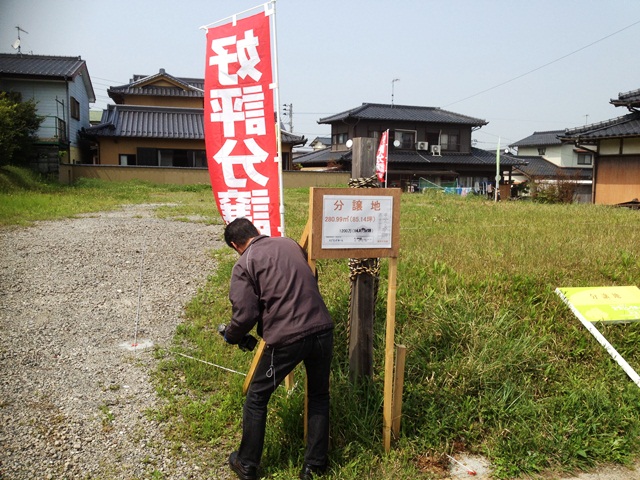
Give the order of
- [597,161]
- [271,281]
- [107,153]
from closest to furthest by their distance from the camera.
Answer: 1. [271,281]
2. [597,161]
3. [107,153]

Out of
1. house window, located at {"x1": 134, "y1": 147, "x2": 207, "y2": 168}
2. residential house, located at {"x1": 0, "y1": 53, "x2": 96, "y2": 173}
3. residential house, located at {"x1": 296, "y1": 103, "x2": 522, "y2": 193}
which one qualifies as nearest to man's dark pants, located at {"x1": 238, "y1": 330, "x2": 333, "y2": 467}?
residential house, located at {"x1": 0, "y1": 53, "x2": 96, "y2": 173}

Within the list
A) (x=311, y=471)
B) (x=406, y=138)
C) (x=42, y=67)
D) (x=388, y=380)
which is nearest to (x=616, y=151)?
(x=406, y=138)

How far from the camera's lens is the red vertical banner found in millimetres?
4609

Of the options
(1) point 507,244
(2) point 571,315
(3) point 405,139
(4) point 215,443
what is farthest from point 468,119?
(4) point 215,443

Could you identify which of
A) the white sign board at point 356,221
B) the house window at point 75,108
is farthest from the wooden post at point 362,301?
the house window at point 75,108

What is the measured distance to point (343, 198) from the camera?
3412mm

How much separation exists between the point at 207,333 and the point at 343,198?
2553mm

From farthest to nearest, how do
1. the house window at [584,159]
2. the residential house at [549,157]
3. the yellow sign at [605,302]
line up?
the house window at [584,159] < the residential house at [549,157] < the yellow sign at [605,302]

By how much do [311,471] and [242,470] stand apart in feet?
1.36

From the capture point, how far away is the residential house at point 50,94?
846 inches

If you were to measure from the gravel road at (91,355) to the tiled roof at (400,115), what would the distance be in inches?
995

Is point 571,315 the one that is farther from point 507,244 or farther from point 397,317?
point 507,244

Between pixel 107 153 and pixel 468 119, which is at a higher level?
pixel 468 119

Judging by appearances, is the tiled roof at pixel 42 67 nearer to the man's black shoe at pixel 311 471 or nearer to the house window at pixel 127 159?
the house window at pixel 127 159
